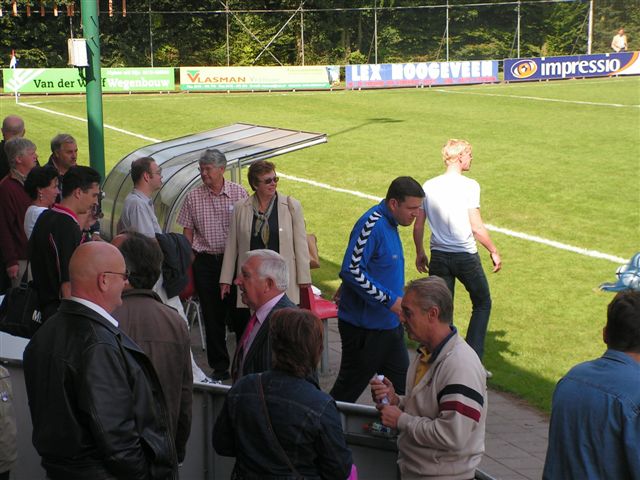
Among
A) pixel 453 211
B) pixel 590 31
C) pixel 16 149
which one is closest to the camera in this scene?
pixel 453 211

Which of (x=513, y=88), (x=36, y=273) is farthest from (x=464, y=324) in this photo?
(x=513, y=88)

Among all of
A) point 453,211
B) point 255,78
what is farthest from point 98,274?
point 255,78

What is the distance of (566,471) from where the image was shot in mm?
4277

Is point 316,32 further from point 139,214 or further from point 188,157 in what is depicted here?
point 139,214

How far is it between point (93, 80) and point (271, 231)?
14.7ft

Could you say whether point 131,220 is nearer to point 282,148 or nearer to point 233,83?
point 282,148

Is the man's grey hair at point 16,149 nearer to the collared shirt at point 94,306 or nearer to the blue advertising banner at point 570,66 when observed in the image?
the collared shirt at point 94,306

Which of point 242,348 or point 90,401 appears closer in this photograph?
point 90,401

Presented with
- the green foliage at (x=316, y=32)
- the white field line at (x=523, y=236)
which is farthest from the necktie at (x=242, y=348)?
the green foliage at (x=316, y=32)

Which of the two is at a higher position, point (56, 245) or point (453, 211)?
point (56, 245)

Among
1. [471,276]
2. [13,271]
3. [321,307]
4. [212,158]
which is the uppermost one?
[212,158]

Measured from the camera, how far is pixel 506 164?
77.3ft

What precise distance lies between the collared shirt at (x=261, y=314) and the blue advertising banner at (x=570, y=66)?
45.5 meters

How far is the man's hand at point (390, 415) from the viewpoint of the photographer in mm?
4794
